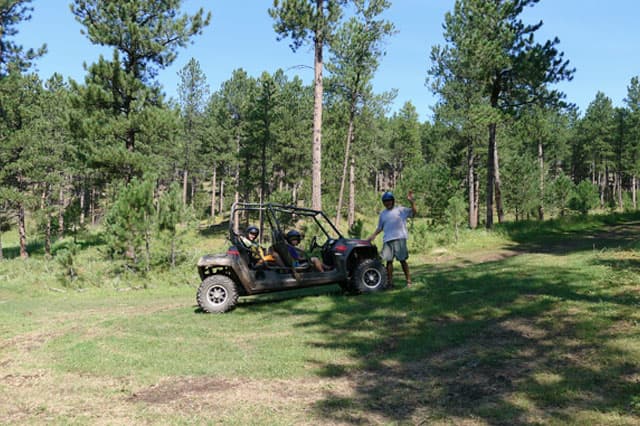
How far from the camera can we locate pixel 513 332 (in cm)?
592

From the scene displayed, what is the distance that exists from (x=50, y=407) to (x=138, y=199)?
9.66 m

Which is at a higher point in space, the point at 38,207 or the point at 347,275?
the point at 38,207

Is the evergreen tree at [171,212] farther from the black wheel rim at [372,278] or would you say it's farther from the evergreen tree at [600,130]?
the evergreen tree at [600,130]

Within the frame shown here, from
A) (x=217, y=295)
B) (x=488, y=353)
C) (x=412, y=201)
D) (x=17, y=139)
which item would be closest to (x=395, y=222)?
(x=412, y=201)

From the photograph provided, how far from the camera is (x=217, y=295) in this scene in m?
8.56

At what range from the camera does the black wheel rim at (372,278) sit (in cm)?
912

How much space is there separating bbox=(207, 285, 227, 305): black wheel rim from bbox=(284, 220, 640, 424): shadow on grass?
1394mm

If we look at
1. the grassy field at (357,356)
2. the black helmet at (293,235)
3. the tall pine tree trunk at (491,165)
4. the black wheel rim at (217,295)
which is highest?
the tall pine tree trunk at (491,165)

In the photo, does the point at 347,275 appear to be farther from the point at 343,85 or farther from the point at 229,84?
the point at 229,84

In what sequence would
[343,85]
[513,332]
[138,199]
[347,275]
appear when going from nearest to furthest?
[513,332], [347,275], [138,199], [343,85]

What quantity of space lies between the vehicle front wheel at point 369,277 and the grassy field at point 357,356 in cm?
40

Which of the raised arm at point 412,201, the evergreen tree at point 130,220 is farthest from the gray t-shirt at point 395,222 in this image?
the evergreen tree at point 130,220

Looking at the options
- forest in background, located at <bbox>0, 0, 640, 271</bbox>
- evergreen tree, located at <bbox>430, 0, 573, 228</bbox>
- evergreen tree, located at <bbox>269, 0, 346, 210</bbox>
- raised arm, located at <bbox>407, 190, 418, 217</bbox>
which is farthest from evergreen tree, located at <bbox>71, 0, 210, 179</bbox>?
raised arm, located at <bbox>407, 190, 418, 217</bbox>

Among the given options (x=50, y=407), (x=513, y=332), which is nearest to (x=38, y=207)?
(x=50, y=407)
